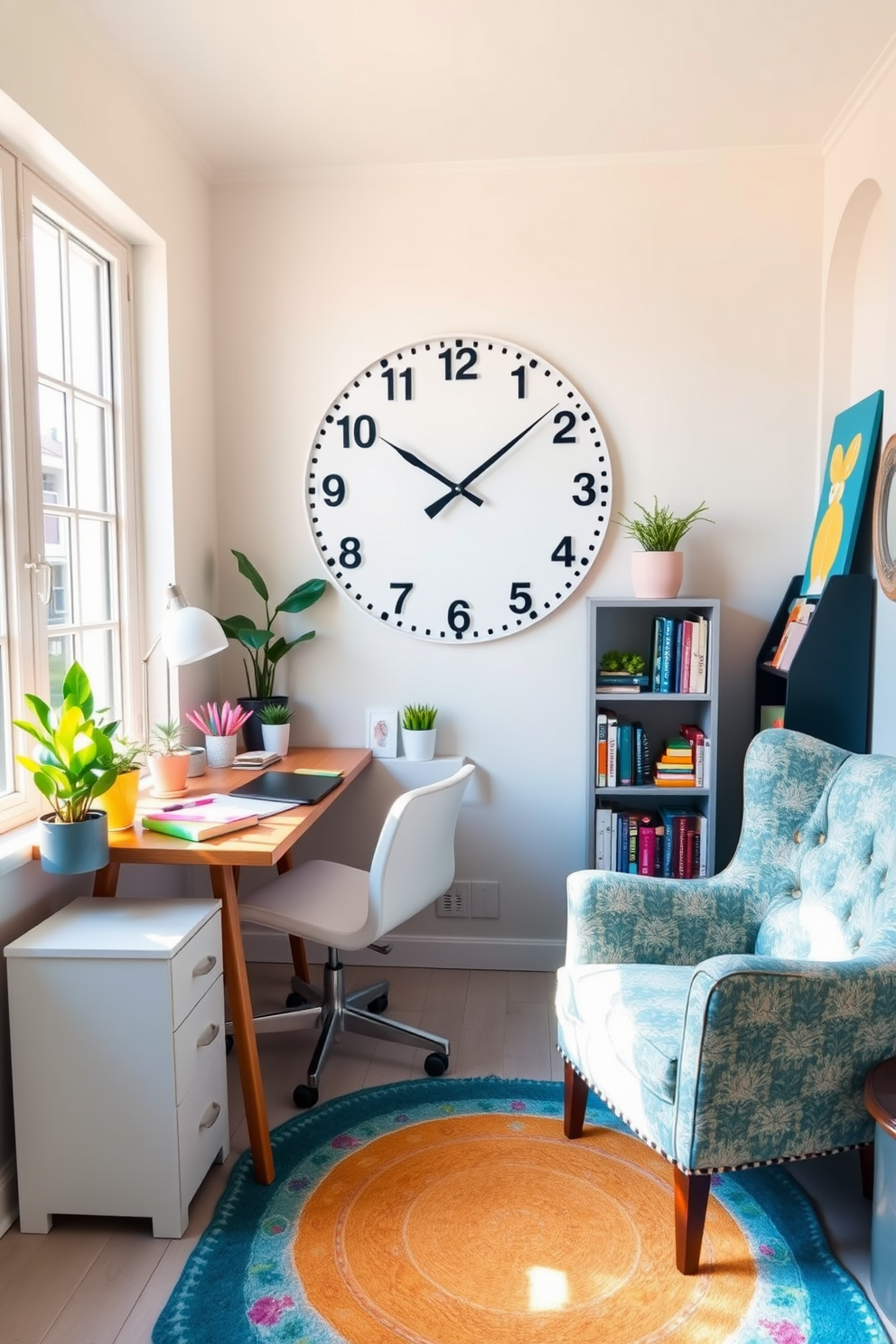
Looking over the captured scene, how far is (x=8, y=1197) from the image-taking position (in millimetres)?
1930

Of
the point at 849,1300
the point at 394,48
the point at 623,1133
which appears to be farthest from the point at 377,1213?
the point at 394,48

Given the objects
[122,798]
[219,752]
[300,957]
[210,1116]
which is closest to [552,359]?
[219,752]

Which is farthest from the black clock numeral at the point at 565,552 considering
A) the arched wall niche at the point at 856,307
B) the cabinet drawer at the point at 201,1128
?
the cabinet drawer at the point at 201,1128

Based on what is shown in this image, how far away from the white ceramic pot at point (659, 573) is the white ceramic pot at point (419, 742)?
801mm

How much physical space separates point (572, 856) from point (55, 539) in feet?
6.07

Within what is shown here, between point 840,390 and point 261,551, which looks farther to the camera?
point 261,551

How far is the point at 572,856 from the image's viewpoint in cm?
321

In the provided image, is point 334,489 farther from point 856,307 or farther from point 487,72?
point 856,307

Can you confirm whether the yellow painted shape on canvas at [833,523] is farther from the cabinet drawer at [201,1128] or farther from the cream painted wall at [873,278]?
the cabinet drawer at [201,1128]

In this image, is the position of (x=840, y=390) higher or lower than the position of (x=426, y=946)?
higher

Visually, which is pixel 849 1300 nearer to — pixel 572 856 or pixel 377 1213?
pixel 377 1213

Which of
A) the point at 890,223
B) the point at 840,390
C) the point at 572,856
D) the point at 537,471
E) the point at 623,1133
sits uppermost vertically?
the point at 890,223

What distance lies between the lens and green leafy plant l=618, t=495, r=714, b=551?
2.91 meters

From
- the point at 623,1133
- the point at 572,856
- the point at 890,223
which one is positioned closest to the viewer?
the point at 623,1133
